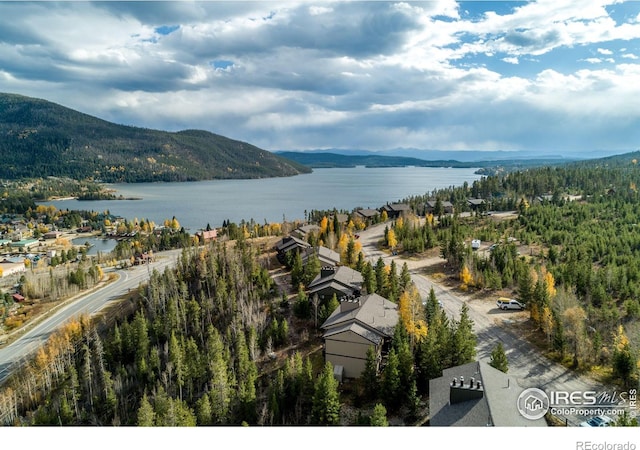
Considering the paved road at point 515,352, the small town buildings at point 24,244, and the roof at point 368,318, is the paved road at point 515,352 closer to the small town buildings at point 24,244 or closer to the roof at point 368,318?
the roof at point 368,318

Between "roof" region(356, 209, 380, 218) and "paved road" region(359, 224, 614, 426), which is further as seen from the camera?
"roof" region(356, 209, 380, 218)

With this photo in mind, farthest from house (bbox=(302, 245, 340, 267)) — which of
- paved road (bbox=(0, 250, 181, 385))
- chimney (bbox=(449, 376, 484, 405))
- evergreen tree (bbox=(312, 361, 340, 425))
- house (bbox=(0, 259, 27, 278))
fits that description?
house (bbox=(0, 259, 27, 278))

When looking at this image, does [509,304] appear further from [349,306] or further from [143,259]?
[143,259]

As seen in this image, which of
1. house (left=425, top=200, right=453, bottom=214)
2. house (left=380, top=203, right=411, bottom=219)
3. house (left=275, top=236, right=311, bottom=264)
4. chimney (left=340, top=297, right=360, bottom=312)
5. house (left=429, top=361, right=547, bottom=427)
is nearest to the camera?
house (left=429, top=361, right=547, bottom=427)

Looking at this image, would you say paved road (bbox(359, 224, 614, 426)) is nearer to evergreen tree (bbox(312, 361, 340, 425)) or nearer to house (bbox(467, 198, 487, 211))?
evergreen tree (bbox(312, 361, 340, 425))
